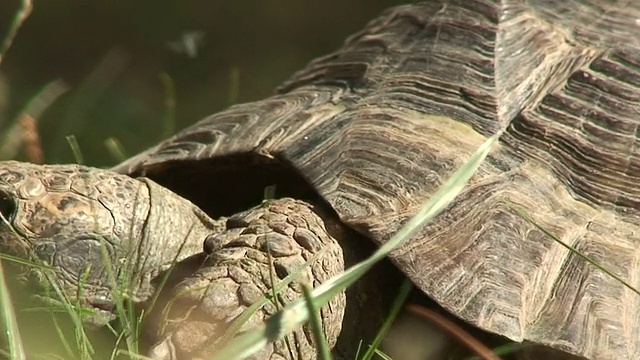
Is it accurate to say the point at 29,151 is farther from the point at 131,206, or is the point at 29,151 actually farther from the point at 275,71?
the point at 275,71

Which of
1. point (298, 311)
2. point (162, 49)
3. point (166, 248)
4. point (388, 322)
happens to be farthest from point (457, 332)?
point (162, 49)

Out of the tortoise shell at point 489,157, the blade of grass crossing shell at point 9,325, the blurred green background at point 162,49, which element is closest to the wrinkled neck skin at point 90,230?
the tortoise shell at point 489,157

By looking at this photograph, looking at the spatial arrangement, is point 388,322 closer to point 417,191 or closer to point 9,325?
point 417,191

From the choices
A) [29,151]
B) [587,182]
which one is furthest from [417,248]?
[29,151]

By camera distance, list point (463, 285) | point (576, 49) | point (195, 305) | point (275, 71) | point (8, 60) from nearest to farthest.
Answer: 1. point (195, 305)
2. point (463, 285)
3. point (576, 49)
4. point (275, 71)
5. point (8, 60)

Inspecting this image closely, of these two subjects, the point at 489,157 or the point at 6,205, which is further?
the point at 489,157

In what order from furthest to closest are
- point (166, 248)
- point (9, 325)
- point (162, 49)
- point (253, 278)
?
point (162, 49)
point (166, 248)
point (253, 278)
point (9, 325)
